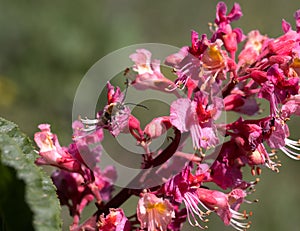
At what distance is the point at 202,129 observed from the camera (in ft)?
8.34

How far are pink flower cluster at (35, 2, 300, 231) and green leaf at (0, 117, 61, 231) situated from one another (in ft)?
2.13

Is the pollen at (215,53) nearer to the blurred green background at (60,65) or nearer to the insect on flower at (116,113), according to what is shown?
the insect on flower at (116,113)

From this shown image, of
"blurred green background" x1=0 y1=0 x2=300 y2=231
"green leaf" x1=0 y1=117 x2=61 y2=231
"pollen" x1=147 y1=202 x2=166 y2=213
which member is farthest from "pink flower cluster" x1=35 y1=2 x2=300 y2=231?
"blurred green background" x1=0 y1=0 x2=300 y2=231

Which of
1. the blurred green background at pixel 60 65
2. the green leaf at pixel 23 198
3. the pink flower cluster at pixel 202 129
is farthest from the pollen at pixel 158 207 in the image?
the blurred green background at pixel 60 65

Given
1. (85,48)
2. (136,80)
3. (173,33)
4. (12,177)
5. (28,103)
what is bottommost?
(12,177)

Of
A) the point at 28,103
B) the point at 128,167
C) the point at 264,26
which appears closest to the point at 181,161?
the point at 128,167

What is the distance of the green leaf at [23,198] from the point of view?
1805 mm

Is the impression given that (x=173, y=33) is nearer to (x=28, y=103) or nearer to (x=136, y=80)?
(x=28, y=103)

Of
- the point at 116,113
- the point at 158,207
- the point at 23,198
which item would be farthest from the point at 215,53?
the point at 23,198

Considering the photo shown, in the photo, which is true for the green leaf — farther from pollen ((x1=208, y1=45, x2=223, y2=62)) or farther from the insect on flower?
pollen ((x1=208, y1=45, x2=223, y2=62))

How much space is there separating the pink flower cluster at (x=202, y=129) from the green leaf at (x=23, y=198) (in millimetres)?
649

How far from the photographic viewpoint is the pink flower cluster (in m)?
2.50

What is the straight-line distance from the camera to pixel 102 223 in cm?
248

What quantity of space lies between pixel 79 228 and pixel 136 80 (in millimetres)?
784
